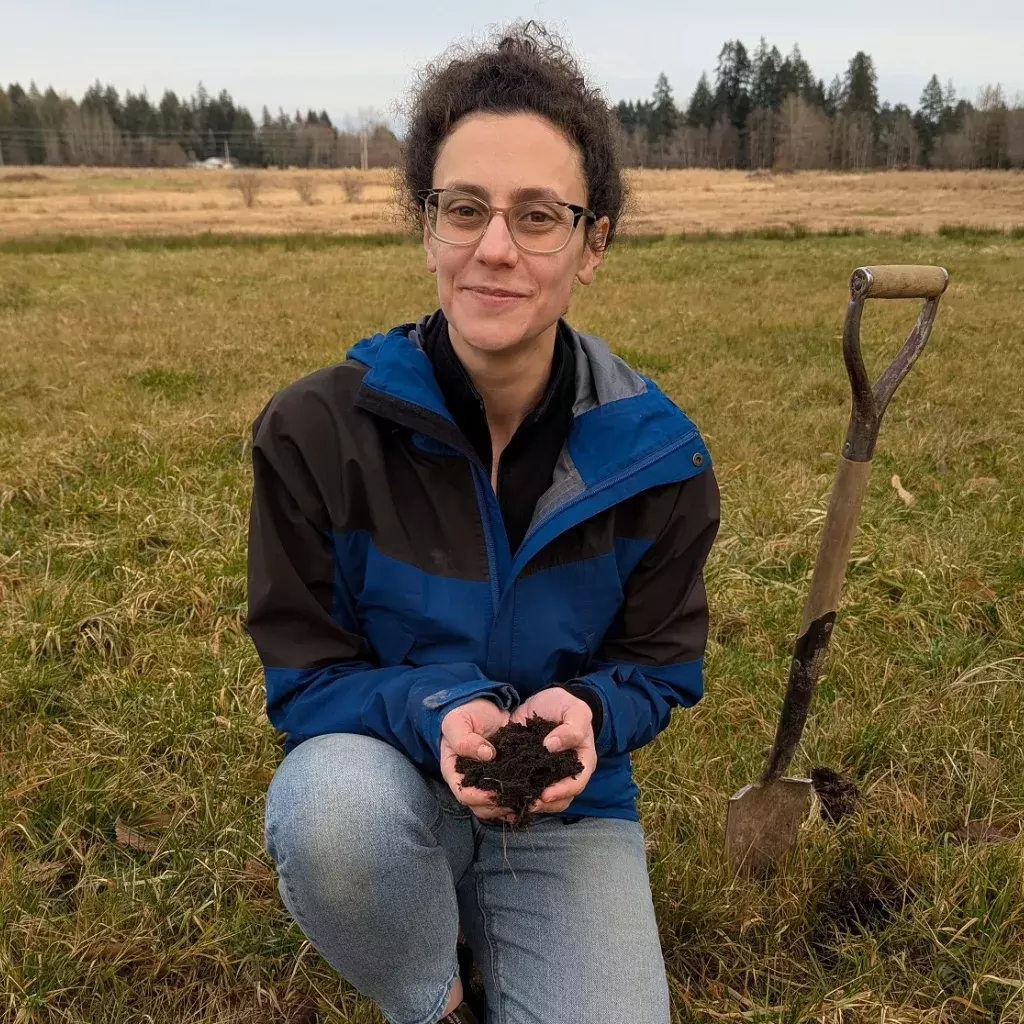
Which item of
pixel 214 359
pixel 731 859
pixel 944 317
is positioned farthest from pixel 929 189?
pixel 731 859

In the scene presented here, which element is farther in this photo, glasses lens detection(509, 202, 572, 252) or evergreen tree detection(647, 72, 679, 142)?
evergreen tree detection(647, 72, 679, 142)

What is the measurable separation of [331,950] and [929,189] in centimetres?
5774

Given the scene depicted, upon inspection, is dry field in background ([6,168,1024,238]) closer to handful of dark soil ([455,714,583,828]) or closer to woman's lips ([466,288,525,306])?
woman's lips ([466,288,525,306])

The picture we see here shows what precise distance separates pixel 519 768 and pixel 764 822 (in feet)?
3.63

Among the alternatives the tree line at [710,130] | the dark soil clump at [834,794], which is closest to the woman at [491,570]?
the dark soil clump at [834,794]

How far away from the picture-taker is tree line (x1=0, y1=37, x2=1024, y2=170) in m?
82.3

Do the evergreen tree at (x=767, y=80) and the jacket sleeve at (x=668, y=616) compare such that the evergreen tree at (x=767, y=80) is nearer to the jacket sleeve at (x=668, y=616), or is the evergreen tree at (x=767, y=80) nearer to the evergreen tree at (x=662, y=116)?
the evergreen tree at (x=662, y=116)

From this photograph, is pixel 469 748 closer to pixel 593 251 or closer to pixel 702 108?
pixel 593 251

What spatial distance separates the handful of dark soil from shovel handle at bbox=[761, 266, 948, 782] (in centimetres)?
94

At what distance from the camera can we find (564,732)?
167 centimetres

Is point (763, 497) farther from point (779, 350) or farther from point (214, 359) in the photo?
point (214, 359)

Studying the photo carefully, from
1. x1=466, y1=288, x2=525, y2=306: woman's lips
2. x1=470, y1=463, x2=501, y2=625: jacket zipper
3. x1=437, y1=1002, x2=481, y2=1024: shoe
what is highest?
x1=466, y1=288, x2=525, y2=306: woman's lips

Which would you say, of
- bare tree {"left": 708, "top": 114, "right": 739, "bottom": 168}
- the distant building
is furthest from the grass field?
the distant building

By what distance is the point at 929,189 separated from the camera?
50094 mm
